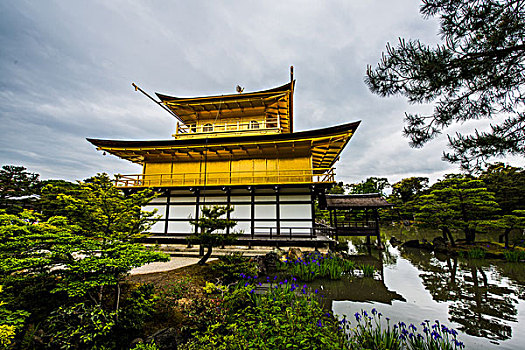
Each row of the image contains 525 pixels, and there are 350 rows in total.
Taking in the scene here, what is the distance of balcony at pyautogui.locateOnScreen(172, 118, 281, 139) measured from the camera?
1517cm

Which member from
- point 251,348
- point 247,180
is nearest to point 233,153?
point 247,180

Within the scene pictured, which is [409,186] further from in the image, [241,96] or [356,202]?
[241,96]

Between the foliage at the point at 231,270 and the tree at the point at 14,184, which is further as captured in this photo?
the tree at the point at 14,184

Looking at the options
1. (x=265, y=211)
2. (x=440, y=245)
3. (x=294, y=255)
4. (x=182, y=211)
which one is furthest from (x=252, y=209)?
(x=440, y=245)

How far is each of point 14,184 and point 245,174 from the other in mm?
25690

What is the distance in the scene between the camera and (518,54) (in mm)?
2664

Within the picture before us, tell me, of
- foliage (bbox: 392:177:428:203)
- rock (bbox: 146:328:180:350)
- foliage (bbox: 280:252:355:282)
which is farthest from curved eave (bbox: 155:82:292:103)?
foliage (bbox: 392:177:428:203)

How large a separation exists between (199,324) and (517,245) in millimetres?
18956

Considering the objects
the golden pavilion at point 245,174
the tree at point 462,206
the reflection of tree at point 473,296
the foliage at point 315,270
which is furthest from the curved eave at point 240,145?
the tree at point 462,206

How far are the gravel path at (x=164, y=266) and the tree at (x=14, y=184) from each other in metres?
23.6

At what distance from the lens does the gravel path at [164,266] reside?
7.50 m

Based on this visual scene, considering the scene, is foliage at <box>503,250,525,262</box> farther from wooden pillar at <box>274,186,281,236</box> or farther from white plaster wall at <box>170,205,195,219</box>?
white plaster wall at <box>170,205,195,219</box>

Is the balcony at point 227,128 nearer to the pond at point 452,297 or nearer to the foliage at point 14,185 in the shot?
the pond at point 452,297

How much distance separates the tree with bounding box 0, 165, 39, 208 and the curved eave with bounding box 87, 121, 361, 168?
16517 millimetres
